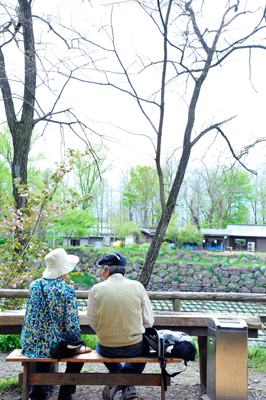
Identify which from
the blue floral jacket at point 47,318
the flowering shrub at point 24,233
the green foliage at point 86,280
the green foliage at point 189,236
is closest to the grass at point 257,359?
the blue floral jacket at point 47,318

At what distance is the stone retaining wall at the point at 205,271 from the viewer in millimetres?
22487

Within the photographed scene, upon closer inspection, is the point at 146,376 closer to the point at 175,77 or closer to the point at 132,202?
the point at 175,77

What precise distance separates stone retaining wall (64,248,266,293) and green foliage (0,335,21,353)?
18.1 meters

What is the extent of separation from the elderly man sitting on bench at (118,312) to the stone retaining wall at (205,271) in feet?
65.2

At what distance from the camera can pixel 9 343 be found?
14.8ft

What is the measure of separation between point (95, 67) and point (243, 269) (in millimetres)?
20966

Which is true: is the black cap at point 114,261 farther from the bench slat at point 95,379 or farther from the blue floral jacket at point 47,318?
the bench slat at point 95,379

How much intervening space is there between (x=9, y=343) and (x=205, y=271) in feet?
67.1

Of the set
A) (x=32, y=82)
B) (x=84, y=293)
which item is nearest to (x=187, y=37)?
(x=32, y=82)

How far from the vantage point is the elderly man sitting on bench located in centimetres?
240

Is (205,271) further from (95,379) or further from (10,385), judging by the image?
(95,379)

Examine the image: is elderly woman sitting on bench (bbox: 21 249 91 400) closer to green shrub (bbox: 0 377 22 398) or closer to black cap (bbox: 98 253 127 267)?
black cap (bbox: 98 253 127 267)

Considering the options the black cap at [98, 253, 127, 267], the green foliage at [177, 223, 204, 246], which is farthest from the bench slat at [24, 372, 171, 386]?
the green foliage at [177, 223, 204, 246]

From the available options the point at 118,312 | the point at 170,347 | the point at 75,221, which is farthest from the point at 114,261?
the point at 75,221
